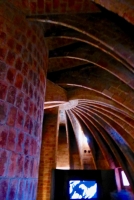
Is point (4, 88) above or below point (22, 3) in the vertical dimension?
below

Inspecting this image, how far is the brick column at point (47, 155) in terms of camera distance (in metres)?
6.44

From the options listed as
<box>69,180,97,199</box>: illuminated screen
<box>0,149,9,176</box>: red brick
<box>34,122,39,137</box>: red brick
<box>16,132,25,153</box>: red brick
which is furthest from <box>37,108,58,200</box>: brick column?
<box>0,149,9,176</box>: red brick

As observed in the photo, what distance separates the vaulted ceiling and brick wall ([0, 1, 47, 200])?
0.49 meters

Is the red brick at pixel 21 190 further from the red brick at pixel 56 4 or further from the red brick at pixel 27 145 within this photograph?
the red brick at pixel 56 4

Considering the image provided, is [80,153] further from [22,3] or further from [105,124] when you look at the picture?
[22,3]

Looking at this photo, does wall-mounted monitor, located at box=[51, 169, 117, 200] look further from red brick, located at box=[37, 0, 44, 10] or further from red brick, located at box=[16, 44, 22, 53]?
red brick, located at box=[37, 0, 44, 10]

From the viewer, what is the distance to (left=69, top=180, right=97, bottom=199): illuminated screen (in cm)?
702

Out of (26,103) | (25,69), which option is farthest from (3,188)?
(25,69)

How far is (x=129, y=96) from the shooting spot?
171 inches

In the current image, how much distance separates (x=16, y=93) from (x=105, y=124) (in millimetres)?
5662

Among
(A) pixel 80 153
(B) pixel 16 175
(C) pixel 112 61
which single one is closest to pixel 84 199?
(A) pixel 80 153

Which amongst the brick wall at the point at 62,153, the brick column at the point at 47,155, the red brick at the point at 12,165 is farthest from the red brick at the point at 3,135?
the brick wall at the point at 62,153

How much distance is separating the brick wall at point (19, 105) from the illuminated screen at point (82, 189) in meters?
5.47

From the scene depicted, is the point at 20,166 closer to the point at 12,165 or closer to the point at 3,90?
the point at 12,165
